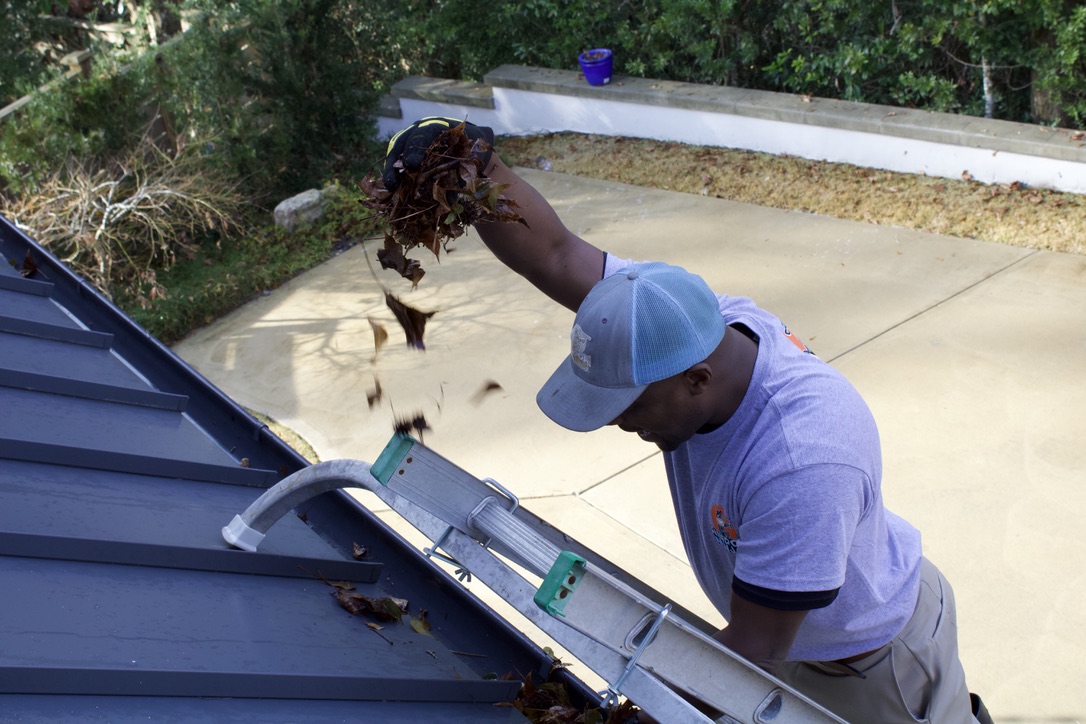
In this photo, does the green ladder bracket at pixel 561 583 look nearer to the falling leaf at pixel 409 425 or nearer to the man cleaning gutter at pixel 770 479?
the man cleaning gutter at pixel 770 479

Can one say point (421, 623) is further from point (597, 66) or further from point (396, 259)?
point (597, 66)

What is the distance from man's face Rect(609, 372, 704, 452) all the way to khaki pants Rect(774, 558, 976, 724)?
0.71m

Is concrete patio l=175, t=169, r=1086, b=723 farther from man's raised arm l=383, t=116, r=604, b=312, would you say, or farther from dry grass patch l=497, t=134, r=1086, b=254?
man's raised arm l=383, t=116, r=604, b=312

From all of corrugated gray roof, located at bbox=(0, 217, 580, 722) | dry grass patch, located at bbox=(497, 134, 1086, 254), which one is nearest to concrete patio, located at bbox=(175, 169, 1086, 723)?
dry grass patch, located at bbox=(497, 134, 1086, 254)

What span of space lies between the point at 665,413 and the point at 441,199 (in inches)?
28.9

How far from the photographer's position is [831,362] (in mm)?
5883

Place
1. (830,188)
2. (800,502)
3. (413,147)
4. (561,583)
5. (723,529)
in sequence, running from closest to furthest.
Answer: (561,583) < (800,502) < (723,529) < (413,147) < (830,188)

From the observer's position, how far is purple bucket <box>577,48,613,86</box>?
30.5 ft

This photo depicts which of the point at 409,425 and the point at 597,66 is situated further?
the point at 597,66

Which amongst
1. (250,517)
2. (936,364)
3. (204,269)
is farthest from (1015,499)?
(204,269)

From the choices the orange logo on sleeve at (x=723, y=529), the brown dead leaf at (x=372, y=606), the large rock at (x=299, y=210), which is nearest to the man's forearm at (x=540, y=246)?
the orange logo on sleeve at (x=723, y=529)

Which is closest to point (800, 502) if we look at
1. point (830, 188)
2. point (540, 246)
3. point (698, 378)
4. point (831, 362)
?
point (698, 378)

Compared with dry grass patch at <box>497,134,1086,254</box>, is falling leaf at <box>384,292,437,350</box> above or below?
above

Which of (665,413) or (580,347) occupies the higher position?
(580,347)
